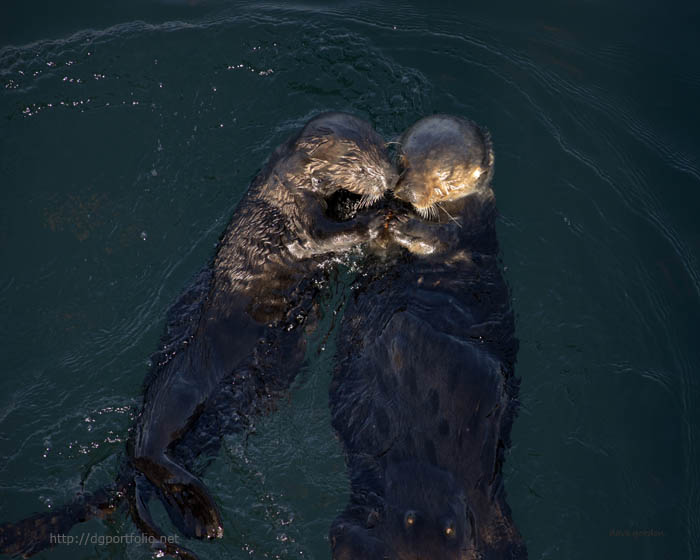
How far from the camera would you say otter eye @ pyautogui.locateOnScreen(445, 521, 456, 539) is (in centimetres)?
308

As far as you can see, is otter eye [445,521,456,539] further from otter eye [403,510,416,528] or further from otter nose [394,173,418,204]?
otter nose [394,173,418,204]

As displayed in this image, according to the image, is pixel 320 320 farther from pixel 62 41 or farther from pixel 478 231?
pixel 62 41

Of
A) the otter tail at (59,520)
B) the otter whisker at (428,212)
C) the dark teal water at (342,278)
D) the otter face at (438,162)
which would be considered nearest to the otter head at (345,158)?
the otter face at (438,162)

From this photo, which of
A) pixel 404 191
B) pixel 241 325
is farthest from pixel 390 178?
pixel 241 325

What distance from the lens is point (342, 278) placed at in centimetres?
469

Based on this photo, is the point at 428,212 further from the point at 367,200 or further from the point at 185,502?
the point at 185,502

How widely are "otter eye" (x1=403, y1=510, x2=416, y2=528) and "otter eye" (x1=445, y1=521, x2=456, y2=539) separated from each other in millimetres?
162

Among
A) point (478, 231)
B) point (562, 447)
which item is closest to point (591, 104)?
point (478, 231)

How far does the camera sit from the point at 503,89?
604 centimetres

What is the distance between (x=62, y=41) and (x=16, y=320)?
3.01 metres

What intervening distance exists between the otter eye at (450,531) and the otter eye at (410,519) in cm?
16

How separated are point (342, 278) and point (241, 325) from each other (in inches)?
39.5

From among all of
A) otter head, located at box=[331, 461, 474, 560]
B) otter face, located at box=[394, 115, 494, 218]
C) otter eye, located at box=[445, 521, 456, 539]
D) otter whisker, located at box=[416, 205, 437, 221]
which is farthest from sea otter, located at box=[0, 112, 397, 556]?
otter eye, located at box=[445, 521, 456, 539]

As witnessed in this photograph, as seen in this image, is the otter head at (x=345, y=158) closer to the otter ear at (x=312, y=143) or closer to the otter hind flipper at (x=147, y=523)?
the otter ear at (x=312, y=143)
